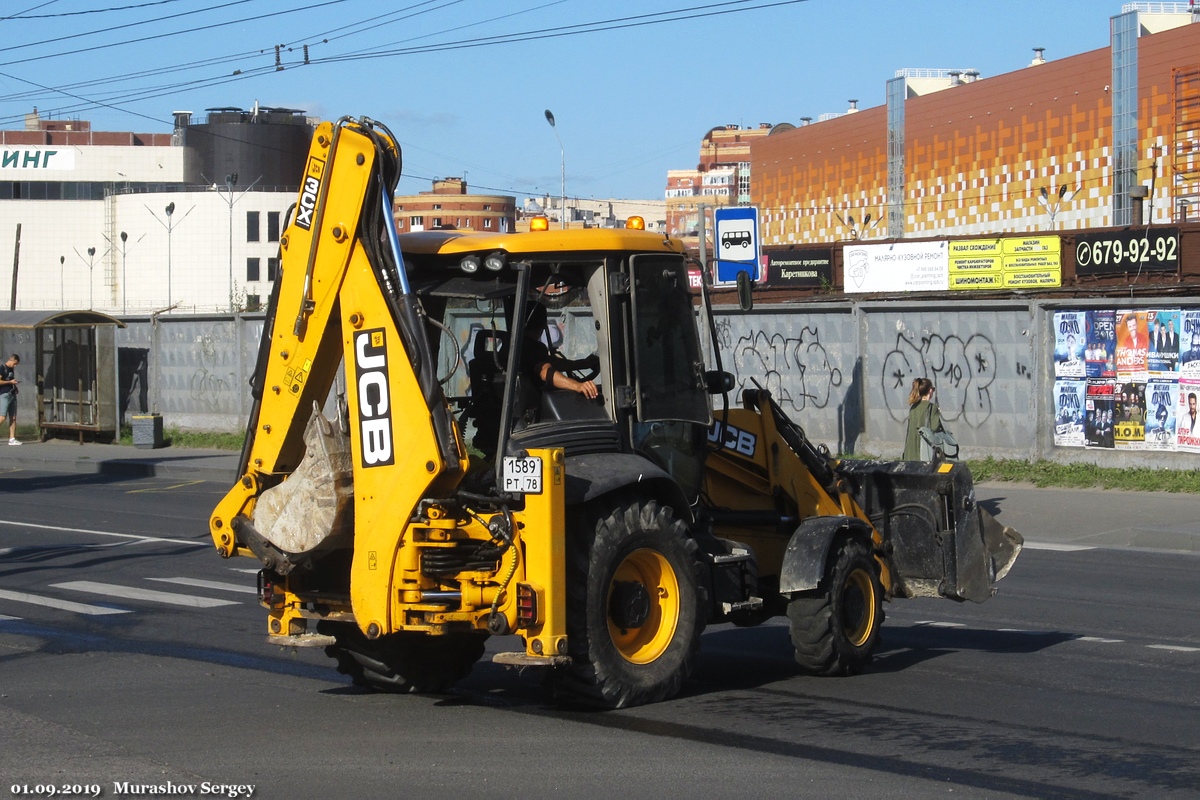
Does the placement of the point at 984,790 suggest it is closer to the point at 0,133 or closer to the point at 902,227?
the point at 902,227

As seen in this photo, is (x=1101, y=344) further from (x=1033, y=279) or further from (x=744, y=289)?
(x=1033, y=279)

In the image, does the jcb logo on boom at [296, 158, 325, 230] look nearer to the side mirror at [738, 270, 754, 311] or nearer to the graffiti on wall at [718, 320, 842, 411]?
the side mirror at [738, 270, 754, 311]

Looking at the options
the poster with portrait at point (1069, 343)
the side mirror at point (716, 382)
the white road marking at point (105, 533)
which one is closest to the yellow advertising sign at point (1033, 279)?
the poster with portrait at point (1069, 343)

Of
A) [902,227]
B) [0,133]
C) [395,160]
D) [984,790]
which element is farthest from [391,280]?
[0,133]

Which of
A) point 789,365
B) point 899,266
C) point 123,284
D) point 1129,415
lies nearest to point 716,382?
point 1129,415

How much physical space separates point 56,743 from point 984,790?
13.5 feet

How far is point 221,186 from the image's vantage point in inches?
3900

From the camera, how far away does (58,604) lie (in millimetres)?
11289

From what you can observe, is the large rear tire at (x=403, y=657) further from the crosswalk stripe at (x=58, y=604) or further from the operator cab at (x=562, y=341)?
the crosswalk stripe at (x=58, y=604)

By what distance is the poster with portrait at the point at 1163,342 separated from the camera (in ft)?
57.8

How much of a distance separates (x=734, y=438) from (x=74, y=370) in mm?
24762

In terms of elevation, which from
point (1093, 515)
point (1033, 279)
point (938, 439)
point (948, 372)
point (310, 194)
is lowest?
point (1093, 515)

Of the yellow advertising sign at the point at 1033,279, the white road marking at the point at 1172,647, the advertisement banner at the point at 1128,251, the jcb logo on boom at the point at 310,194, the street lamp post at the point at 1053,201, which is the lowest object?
the white road marking at the point at 1172,647

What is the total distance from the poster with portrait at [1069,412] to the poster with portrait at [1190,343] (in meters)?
1.37
